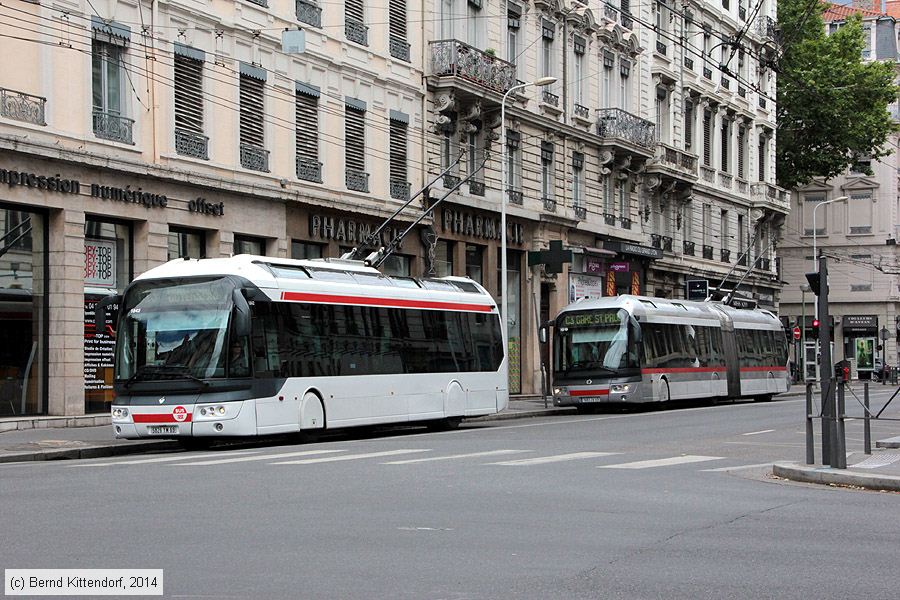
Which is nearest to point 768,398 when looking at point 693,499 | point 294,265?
point 294,265

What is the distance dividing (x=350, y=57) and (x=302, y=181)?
3.90 m

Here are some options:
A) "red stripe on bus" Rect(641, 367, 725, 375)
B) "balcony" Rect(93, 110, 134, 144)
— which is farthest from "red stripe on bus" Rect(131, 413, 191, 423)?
"red stripe on bus" Rect(641, 367, 725, 375)

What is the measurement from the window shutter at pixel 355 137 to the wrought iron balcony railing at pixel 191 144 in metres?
6.01

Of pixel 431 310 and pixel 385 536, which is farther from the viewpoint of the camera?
pixel 431 310

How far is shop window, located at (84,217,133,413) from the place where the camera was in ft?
89.9

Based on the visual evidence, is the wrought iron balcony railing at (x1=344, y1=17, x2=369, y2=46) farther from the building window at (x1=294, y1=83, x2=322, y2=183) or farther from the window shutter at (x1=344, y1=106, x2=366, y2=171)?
the building window at (x1=294, y1=83, x2=322, y2=183)

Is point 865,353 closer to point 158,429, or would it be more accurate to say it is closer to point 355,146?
point 355,146

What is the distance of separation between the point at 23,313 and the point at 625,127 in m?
28.2

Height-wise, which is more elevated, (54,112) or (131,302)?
(54,112)

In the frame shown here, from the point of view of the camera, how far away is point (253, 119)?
3203 centimetres

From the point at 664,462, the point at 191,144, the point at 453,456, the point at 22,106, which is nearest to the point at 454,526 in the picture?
the point at 664,462

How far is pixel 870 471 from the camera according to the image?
16.1 m

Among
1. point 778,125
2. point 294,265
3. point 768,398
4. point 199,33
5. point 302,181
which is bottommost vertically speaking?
point 768,398

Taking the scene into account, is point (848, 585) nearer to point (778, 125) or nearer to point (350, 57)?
point (350, 57)
